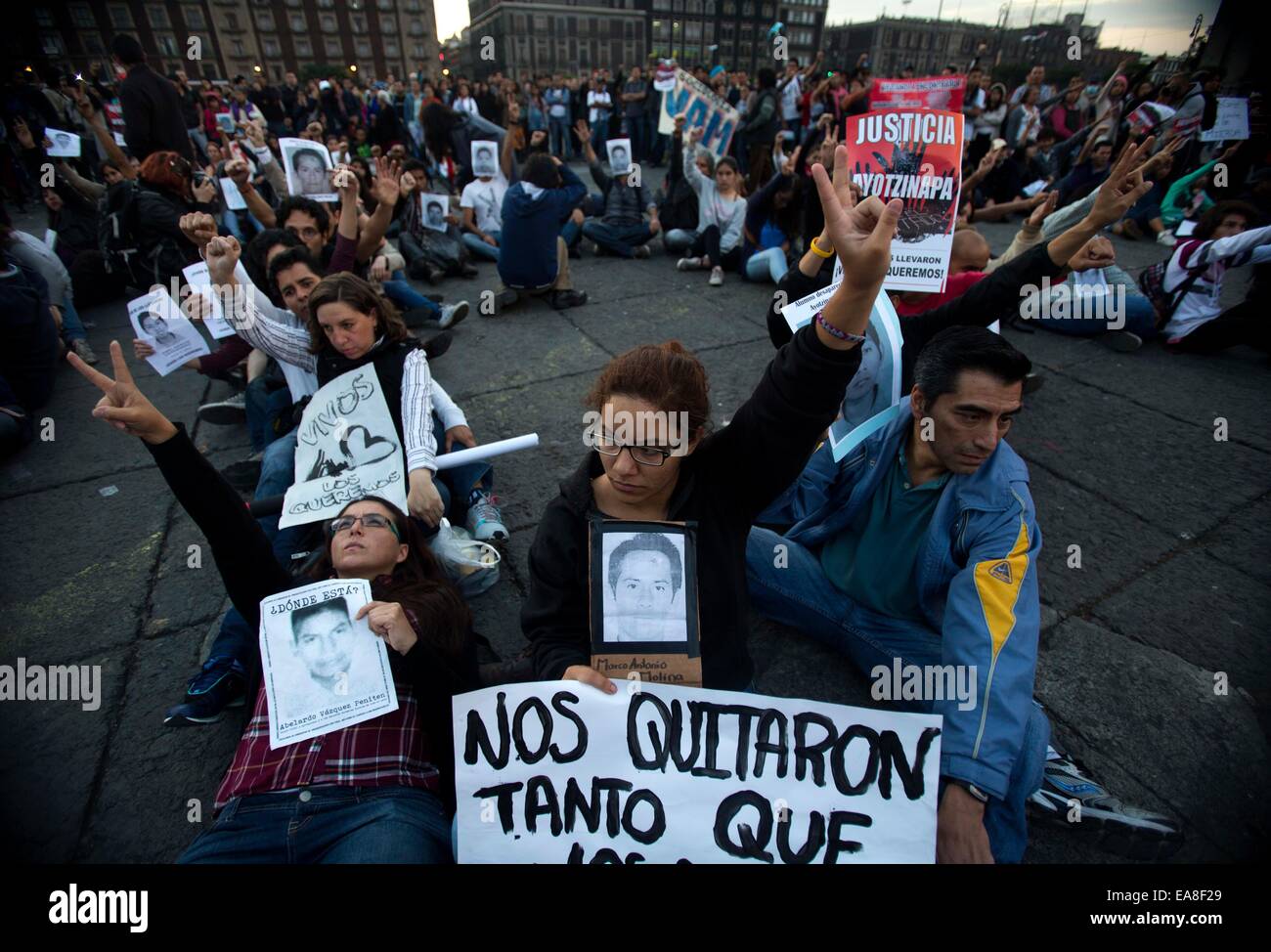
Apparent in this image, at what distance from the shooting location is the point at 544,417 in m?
4.31

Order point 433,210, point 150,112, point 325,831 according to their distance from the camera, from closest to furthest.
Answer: point 325,831 → point 150,112 → point 433,210

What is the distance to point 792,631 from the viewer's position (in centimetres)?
269

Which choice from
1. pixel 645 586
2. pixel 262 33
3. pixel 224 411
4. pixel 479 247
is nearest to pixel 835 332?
pixel 645 586

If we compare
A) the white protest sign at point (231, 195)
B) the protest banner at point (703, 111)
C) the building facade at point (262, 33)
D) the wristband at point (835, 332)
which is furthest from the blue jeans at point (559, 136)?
the building facade at point (262, 33)

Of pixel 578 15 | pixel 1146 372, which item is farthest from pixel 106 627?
pixel 578 15

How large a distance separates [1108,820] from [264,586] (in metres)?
Answer: 2.70

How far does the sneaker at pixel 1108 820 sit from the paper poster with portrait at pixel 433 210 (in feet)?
24.1

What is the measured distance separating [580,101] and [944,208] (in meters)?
16.0

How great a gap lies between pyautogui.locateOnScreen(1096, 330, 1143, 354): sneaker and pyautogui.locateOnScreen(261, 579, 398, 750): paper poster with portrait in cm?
611

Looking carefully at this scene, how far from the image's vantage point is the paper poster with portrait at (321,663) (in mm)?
1665

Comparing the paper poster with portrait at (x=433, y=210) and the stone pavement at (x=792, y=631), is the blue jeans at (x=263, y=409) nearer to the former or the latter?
the stone pavement at (x=792, y=631)

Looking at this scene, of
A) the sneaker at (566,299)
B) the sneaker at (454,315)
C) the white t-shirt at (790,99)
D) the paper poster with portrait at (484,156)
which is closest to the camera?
the sneaker at (454,315)

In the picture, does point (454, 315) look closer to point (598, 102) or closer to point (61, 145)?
point (61, 145)

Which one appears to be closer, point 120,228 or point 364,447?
point 364,447
